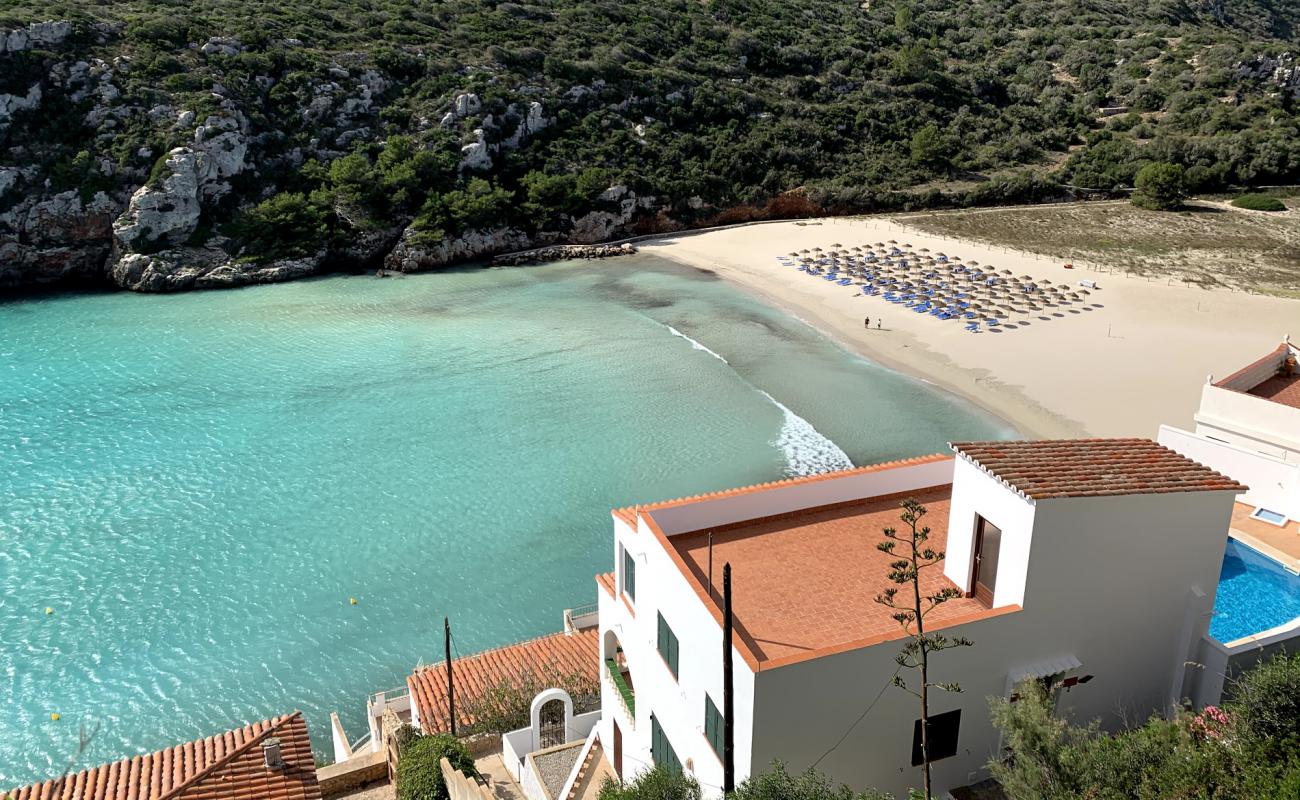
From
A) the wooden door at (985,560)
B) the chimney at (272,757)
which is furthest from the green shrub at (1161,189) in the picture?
the chimney at (272,757)

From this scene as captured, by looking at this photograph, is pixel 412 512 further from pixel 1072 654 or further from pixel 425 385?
pixel 1072 654

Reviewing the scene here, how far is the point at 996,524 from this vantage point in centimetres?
1006

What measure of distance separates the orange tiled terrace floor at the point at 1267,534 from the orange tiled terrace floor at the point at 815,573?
515 centimetres

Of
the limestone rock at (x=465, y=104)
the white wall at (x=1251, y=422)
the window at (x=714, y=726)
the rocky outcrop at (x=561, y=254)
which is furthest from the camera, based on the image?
the limestone rock at (x=465, y=104)

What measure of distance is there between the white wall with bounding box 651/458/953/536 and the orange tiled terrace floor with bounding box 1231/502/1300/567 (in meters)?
5.14

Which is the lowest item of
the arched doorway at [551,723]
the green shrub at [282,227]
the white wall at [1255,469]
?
the arched doorway at [551,723]

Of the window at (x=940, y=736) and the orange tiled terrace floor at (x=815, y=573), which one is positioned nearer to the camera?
the window at (x=940, y=736)

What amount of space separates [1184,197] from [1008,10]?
166ft

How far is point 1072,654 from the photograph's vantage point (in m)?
10.2

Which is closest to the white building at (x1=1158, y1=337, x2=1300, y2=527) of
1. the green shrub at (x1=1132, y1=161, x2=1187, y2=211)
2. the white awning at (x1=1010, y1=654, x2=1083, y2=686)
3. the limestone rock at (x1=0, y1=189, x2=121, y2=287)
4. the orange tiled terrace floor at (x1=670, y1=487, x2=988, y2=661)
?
the orange tiled terrace floor at (x1=670, y1=487, x2=988, y2=661)

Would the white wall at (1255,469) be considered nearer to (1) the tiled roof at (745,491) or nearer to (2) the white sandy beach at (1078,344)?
(1) the tiled roof at (745,491)

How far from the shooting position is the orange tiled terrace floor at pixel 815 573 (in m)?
9.83

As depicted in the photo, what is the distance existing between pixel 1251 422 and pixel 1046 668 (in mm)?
11466

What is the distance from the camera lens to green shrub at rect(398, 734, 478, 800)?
39.4ft
